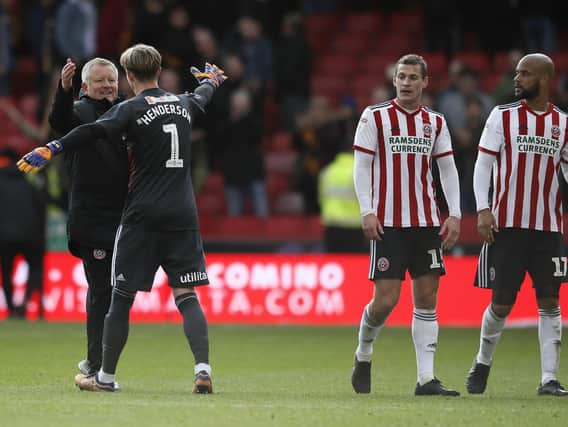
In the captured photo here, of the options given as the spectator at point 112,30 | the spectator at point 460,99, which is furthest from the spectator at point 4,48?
the spectator at point 460,99

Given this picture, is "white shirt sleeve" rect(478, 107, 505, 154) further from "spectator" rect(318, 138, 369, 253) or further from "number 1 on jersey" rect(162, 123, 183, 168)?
"spectator" rect(318, 138, 369, 253)

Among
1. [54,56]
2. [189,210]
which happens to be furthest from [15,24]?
[189,210]

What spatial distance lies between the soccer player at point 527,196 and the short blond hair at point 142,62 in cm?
224

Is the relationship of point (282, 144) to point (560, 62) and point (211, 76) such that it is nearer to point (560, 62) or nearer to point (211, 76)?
point (560, 62)

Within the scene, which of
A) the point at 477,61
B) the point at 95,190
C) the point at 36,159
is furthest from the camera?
the point at 477,61

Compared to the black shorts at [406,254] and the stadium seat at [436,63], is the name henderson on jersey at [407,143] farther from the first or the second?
the stadium seat at [436,63]

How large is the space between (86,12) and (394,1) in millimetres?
6607

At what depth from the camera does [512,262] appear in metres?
9.78

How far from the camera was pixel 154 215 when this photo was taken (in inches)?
365

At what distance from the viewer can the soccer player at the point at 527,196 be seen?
9758mm

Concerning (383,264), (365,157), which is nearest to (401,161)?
(365,157)

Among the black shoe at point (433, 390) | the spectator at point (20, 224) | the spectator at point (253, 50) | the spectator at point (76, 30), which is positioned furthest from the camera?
the spectator at point (253, 50)

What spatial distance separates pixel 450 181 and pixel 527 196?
0.52 meters

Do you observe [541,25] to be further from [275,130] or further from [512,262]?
[512,262]
